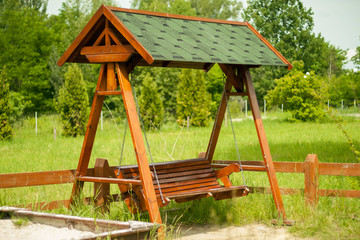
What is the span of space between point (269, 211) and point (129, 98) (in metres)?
2.78

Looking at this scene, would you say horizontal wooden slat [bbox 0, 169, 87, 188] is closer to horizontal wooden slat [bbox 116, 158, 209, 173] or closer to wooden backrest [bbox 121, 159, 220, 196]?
horizontal wooden slat [bbox 116, 158, 209, 173]

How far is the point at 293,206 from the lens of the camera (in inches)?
264

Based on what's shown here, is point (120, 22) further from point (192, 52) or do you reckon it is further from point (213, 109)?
point (213, 109)

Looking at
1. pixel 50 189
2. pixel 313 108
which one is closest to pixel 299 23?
pixel 313 108

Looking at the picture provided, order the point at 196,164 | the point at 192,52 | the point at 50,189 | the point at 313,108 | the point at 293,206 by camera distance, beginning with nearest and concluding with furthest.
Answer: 1. the point at 192,52
2. the point at 293,206
3. the point at 196,164
4. the point at 50,189
5. the point at 313,108

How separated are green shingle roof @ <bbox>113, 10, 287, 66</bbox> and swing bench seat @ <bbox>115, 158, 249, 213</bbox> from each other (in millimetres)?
1626

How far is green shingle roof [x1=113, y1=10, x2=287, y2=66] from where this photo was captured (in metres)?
5.68

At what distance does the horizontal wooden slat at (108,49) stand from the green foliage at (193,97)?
18.8m

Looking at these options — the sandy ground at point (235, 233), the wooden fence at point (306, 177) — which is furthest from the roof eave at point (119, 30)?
the sandy ground at point (235, 233)

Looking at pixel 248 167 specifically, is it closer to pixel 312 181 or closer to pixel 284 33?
pixel 312 181

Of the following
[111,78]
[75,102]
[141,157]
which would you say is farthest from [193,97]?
[141,157]

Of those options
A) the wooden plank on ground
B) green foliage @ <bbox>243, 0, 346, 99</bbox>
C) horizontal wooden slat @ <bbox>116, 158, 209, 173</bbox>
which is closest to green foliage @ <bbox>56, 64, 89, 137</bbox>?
horizontal wooden slat @ <bbox>116, 158, 209, 173</bbox>

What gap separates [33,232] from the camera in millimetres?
5309

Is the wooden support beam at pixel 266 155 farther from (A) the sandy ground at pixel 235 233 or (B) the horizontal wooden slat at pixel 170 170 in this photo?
(B) the horizontal wooden slat at pixel 170 170
